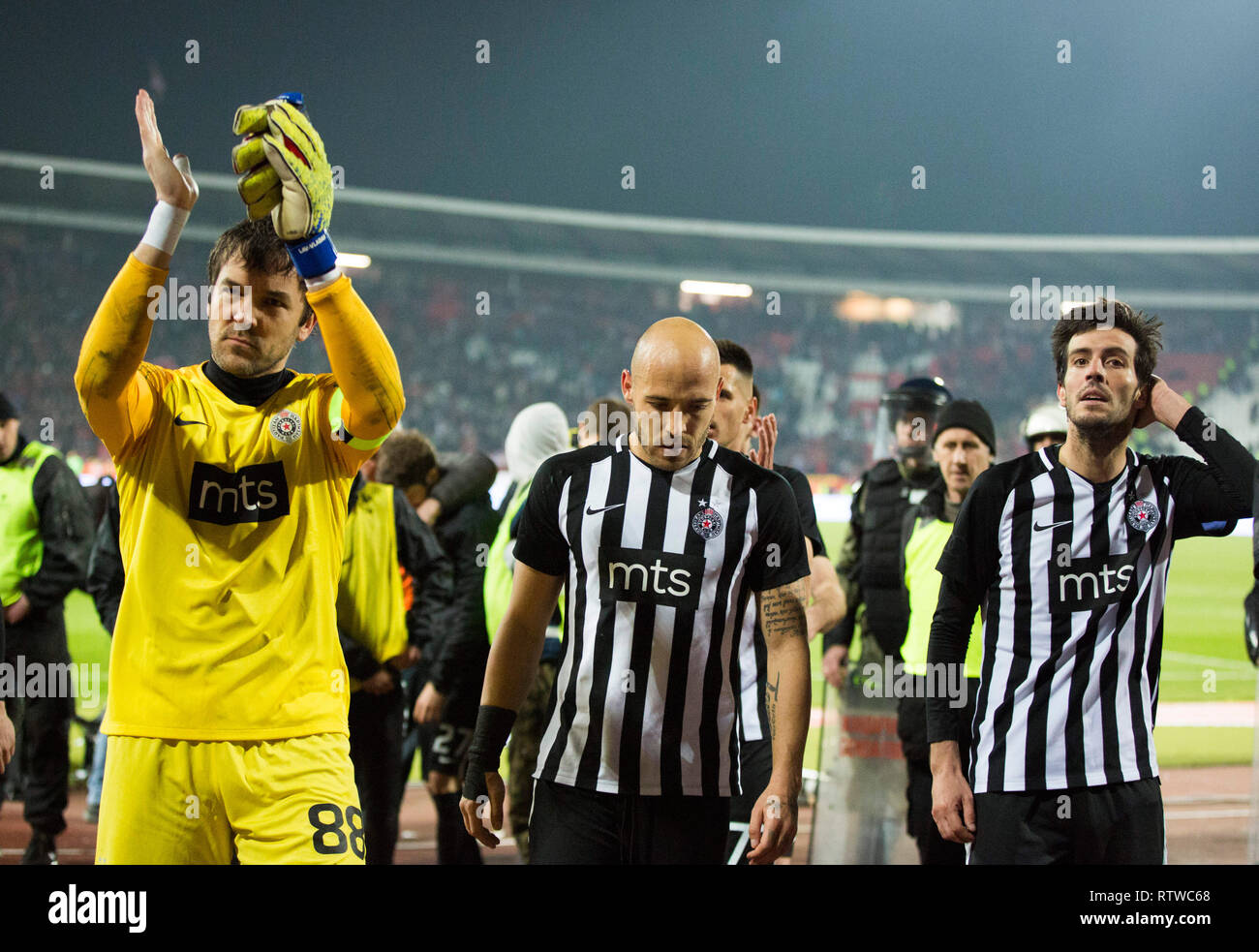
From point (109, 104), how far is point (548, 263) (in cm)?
685

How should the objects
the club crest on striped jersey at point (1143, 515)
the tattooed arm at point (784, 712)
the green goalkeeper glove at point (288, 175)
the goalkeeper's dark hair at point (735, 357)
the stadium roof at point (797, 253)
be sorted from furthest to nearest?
the stadium roof at point (797, 253), the goalkeeper's dark hair at point (735, 357), the club crest on striped jersey at point (1143, 515), the tattooed arm at point (784, 712), the green goalkeeper glove at point (288, 175)

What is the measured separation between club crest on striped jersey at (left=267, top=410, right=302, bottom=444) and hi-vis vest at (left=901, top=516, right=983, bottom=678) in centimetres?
243

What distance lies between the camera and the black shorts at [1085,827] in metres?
2.40

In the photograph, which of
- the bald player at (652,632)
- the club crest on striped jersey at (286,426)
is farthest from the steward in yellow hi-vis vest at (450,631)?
the club crest on striped jersey at (286,426)

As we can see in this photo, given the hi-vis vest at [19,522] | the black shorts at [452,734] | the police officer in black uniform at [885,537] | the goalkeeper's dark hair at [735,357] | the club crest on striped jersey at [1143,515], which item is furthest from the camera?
the hi-vis vest at [19,522]

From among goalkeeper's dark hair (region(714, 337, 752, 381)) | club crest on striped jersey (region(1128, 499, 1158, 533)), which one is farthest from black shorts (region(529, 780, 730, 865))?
goalkeeper's dark hair (region(714, 337, 752, 381))

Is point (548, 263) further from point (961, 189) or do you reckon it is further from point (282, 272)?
point (282, 272)

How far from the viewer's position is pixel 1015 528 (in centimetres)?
256

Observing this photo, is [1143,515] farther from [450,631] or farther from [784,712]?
[450,631]

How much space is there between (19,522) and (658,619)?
3758 mm

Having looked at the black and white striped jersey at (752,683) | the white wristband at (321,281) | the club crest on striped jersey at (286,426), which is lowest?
the black and white striped jersey at (752,683)

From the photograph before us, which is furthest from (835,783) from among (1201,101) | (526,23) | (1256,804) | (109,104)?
(1201,101)

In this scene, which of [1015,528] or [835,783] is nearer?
[1015,528]

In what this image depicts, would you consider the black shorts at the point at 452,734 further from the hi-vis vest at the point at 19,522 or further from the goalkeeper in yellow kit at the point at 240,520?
the hi-vis vest at the point at 19,522
